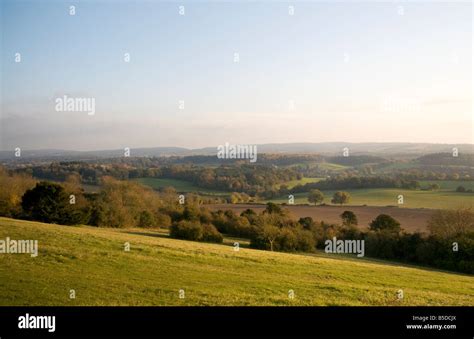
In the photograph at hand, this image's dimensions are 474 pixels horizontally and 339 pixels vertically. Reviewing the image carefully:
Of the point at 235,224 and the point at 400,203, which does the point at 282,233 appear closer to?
the point at 235,224

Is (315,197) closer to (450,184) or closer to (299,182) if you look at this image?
(299,182)

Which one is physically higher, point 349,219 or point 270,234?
point 270,234

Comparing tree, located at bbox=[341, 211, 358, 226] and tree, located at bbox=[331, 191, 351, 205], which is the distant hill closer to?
tree, located at bbox=[331, 191, 351, 205]

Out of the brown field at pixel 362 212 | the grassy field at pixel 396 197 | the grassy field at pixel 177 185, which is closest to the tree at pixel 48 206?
the brown field at pixel 362 212

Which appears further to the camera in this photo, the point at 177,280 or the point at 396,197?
the point at 396,197

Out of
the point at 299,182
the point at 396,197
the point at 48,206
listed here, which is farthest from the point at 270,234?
the point at 396,197
